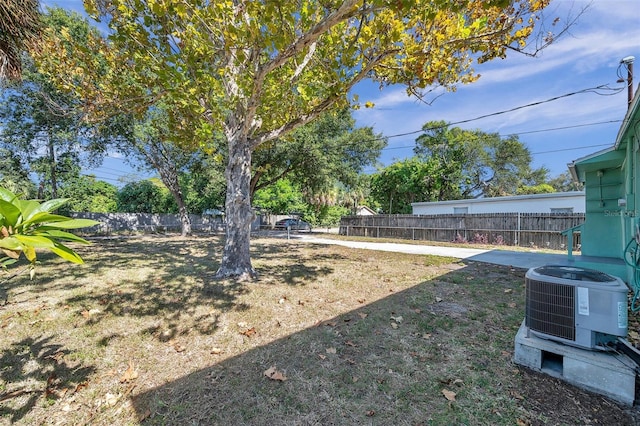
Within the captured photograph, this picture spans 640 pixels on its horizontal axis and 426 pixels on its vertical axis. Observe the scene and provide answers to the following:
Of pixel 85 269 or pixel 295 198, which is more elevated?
pixel 295 198

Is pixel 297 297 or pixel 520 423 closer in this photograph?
pixel 520 423

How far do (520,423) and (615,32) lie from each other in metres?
7.51

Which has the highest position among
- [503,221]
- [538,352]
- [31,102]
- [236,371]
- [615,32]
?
[31,102]

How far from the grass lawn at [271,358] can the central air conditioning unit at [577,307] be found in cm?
42

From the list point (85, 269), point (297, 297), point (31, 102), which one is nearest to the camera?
point (297, 297)

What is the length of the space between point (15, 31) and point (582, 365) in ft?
27.0

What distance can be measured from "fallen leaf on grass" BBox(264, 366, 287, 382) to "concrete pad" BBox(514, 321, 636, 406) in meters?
2.14

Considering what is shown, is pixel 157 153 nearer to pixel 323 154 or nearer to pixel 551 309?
pixel 323 154

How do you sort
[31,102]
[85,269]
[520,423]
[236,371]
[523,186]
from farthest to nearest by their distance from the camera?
[523,186] → [31,102] → [85,269] → [236,371] → [520,423]

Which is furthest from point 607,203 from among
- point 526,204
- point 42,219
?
point 526,204

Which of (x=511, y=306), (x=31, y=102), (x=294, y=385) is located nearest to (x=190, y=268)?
(x=294, y=385)

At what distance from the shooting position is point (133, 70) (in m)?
5.68

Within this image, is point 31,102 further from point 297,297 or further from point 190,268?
point 297,297

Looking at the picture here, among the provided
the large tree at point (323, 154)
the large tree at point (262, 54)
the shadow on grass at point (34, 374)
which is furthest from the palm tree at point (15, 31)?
the large tree at point (323, 154)
